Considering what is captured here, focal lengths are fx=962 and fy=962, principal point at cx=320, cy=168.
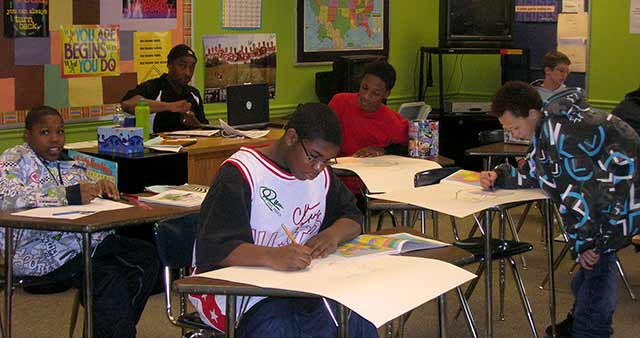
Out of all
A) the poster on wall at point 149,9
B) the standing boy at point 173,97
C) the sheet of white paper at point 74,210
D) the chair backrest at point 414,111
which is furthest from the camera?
the poster on wall at point 149,9

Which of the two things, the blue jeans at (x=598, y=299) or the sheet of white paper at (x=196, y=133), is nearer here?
the blue jeans at (x=598, y=299)

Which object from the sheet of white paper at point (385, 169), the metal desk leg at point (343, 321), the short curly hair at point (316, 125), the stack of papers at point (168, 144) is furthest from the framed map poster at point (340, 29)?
the metal desk leg at point (343, 321)

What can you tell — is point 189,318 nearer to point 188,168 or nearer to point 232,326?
point 232,326

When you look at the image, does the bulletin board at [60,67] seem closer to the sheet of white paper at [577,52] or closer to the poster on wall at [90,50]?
the poster on wall at [90,50]

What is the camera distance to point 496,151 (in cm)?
556

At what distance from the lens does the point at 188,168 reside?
4977mm

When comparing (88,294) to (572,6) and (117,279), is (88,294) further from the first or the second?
(572,6)

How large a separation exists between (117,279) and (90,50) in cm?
269

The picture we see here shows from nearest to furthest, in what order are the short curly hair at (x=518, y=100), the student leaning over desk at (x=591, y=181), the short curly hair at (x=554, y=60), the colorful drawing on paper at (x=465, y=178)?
the student leaning over desk at (x=591, y=181) < the short curly hair at (x=518, y=100) < the colorful drawing on paper at (x=465, y=178) < the short curly hair at (x=554, y=60)

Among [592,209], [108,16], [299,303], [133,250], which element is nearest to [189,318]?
[299,303]

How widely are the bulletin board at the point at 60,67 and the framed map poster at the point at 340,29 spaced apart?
1.31m

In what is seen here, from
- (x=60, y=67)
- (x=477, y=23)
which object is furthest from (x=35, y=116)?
(x=477, y=23)

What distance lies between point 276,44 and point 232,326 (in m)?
4.94

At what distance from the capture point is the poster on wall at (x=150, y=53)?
6.30 meters
